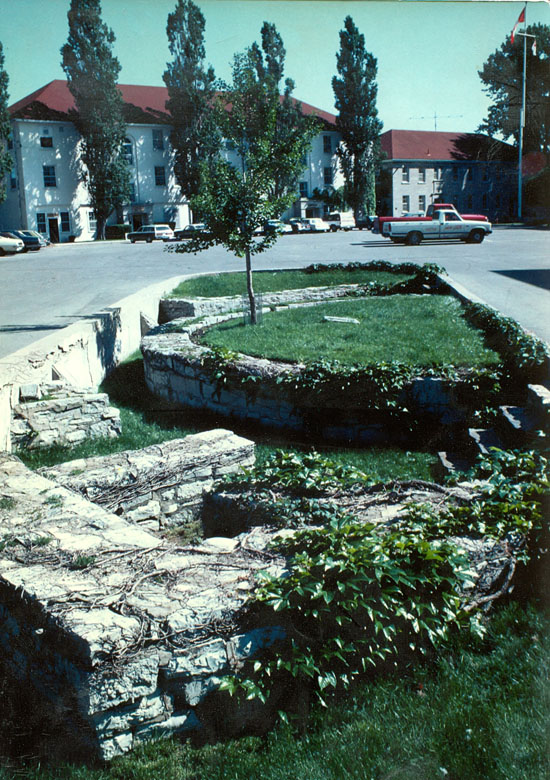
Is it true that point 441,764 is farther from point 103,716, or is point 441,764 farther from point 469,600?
point 103,716

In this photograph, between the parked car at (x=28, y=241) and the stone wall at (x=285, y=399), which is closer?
the stone wall at (x=285, y=399)

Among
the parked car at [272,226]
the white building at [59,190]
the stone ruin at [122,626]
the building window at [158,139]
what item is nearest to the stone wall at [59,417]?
the stone ruin at [122,626]

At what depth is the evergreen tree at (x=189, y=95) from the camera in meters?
4.82

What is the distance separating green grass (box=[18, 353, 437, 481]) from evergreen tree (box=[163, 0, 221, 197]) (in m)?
3.79

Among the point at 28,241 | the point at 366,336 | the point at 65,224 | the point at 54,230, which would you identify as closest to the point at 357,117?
the point at 366,336

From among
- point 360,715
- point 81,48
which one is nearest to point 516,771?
point 360,715

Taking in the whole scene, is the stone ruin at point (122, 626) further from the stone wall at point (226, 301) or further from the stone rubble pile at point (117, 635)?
the stone wall at point (226, 301)

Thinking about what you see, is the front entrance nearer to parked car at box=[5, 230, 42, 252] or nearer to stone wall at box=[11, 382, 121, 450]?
parked car at box=[5, 230, 42, 252]

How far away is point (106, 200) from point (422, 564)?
33.8 meters

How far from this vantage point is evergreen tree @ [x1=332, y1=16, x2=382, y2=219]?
5.67 meters

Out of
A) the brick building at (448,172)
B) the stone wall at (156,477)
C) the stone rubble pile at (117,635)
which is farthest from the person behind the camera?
the brick building at (448,172)

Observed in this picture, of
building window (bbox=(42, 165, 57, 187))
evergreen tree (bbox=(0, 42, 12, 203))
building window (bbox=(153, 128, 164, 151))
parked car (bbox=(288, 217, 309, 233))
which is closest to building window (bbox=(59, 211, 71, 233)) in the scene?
building window (bbox=(42, 165, 57, 187))

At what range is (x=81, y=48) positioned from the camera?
582 centimetres

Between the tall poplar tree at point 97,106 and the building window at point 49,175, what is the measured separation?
207 cm
